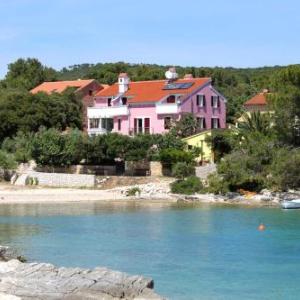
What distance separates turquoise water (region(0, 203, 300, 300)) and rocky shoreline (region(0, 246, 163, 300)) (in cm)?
318

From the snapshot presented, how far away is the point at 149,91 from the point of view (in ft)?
248

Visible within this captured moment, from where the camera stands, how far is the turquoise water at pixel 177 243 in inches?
1059

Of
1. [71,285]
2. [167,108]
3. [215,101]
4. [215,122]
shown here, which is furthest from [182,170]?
[71,285]

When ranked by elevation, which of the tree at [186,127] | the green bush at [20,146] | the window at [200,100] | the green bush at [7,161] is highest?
the window at [200,100]

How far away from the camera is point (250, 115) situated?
214 ft

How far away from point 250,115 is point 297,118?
18.4ft

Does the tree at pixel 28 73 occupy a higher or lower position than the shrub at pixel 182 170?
higher

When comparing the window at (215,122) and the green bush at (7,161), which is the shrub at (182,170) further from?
the window at (215,122)

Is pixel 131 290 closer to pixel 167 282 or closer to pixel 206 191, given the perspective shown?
pixel 167 282

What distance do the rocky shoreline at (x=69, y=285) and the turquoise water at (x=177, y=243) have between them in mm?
3179

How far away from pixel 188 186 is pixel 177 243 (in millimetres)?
22067

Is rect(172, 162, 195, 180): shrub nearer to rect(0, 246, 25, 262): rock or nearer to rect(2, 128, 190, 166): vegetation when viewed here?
rect(2, 128, 190, 166): vegetation

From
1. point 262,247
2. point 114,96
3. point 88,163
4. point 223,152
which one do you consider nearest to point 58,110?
point 114,96

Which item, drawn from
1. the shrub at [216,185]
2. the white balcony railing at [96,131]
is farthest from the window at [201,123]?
the shrub at [216,185]
